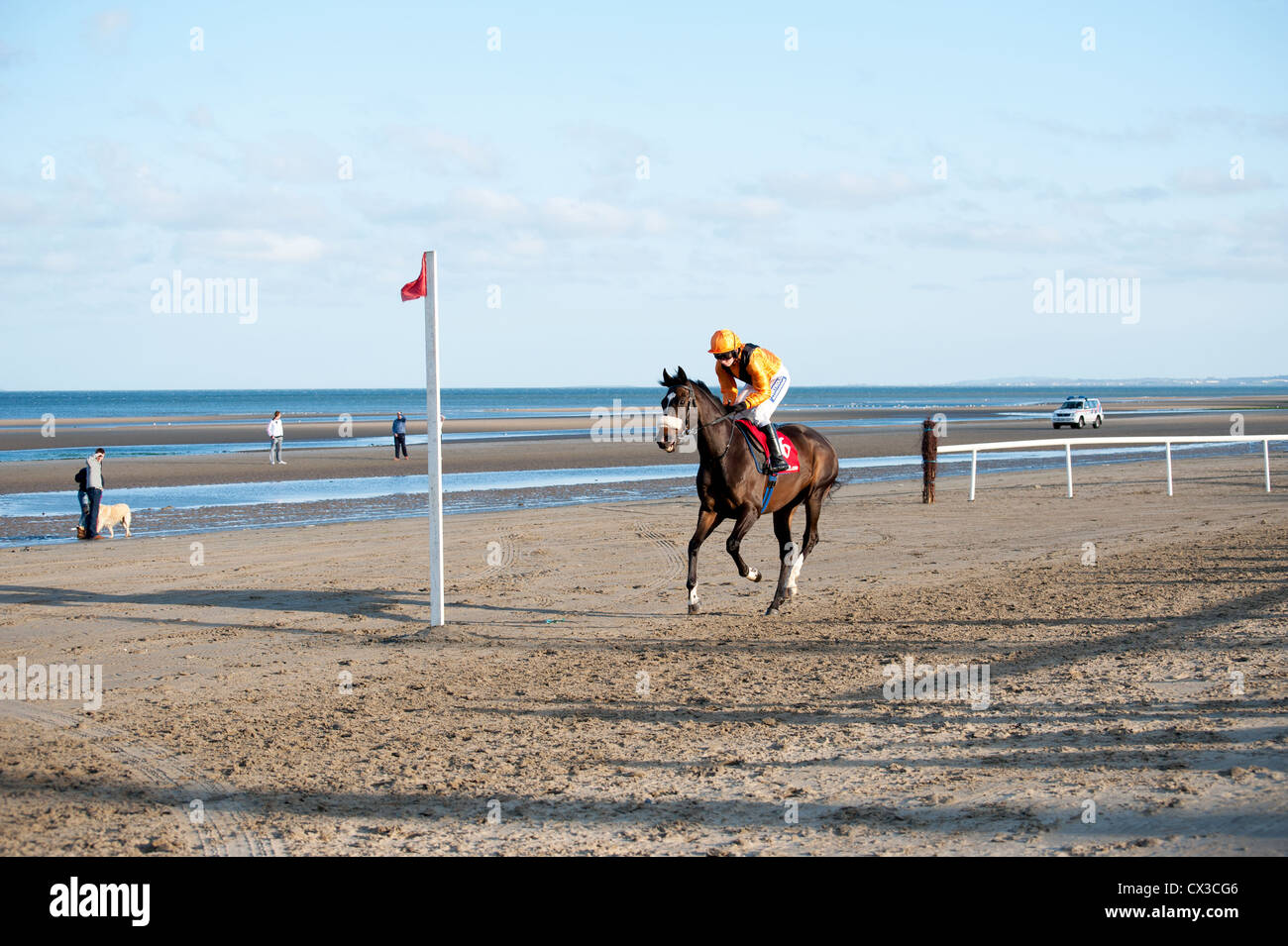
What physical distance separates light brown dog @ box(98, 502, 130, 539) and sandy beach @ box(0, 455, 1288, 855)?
2649mm

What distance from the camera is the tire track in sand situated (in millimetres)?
4793

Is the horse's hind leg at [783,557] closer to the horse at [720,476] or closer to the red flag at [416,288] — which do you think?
the horse at [720,476]

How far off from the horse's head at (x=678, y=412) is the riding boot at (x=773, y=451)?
0.97m

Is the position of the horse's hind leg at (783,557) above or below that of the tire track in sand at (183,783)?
above

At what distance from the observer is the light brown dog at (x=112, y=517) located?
1691 cm

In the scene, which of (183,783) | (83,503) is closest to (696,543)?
(183,783)

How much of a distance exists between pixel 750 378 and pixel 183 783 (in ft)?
21.8

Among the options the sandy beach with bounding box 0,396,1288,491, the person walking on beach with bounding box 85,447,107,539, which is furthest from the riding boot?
the sandy beach with bounding box 0,396,1288,491

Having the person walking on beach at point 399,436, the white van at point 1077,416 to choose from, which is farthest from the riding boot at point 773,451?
the white van at point 1077,416

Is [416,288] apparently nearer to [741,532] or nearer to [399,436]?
[741,532]

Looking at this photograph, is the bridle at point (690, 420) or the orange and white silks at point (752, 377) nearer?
the bridle at point (690, 420)

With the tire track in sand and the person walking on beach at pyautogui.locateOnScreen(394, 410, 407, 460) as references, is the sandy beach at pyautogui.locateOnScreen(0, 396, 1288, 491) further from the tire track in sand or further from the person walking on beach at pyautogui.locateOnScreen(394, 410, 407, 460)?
the tire track in sand
